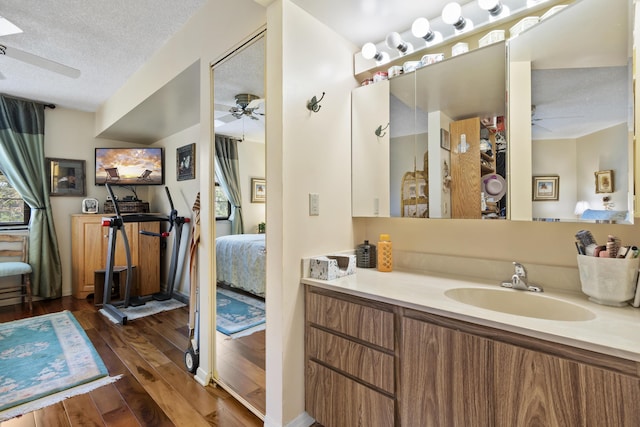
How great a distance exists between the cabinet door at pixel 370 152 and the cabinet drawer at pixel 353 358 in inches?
30.8

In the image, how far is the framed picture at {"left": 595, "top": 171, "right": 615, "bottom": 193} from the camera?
1135 mm

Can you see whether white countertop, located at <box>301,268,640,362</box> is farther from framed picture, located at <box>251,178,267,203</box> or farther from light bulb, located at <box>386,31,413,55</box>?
light bulb, located at <box>386,31,413,55</box>

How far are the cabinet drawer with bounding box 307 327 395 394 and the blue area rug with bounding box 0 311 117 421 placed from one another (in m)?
1.61

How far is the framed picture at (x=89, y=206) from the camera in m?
4.23

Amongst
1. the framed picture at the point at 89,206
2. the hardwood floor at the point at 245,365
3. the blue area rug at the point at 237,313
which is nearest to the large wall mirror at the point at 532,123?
the blue area rug at the point at 237,313

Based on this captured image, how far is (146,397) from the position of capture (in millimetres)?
1902

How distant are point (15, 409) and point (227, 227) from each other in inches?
63.5

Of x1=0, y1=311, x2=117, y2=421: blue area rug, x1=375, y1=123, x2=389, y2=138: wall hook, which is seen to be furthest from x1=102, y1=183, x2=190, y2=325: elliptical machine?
x1=375, y1=123, x2=389, y2=138: wall hook

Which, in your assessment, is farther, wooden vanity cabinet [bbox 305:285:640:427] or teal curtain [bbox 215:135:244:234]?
teal curtain [bbox 215:135:244:234]

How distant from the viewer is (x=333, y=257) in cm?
173

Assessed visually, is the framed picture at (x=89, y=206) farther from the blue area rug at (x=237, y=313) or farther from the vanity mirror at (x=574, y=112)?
the vanity mirror at (x=574, y=112)

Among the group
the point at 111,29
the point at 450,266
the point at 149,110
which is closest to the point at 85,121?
the point at 149,110

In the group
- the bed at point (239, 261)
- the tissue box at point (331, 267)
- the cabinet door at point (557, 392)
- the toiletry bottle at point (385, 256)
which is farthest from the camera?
the bed at point (239, 261)

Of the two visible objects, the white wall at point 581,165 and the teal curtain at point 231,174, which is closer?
A: the white wall at point 581,165
